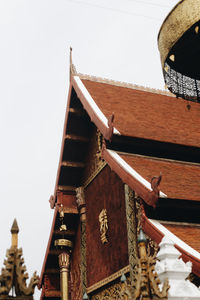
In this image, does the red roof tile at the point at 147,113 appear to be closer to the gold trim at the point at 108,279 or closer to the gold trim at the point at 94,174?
the gold trim at the point at 94,174

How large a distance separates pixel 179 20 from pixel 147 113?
5065mm

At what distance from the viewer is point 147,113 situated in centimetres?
1023

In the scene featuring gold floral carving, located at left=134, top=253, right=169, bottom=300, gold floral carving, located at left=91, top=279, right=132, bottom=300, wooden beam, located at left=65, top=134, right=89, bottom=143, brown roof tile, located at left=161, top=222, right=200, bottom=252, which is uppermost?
wooden beam, located at left=65, top=134, right=89, bottom=143

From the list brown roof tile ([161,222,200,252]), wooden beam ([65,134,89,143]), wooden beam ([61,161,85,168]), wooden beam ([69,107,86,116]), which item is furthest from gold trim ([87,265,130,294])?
wooden beam ([69,107,86,116])

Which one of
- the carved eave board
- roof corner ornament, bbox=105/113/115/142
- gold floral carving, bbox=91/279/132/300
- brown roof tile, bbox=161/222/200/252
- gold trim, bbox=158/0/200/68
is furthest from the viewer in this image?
roof corner ornament, bbox=105/113/115/142

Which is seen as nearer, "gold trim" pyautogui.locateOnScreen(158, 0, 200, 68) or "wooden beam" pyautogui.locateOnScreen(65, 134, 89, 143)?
"gold trim" pyautogui.locateOnScreen(158, 0, 200, 68)

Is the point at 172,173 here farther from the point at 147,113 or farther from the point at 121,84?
the point at 121,84

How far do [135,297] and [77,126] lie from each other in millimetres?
7182

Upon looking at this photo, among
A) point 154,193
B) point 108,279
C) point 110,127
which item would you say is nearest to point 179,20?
point 154,193

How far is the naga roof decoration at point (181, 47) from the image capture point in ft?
17.0

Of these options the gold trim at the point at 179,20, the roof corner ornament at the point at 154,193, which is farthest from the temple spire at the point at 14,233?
the roof corner ornament at the point at 154,193

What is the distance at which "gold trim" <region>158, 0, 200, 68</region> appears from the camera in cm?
513

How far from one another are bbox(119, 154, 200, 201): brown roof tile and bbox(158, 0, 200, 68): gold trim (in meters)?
2.36

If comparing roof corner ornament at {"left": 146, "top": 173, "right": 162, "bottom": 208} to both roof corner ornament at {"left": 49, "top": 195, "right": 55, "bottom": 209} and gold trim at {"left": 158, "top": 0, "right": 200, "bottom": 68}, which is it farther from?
roof corner ornament at {"left": 49, "top": 195, "right": 55, "bottom": 209}
